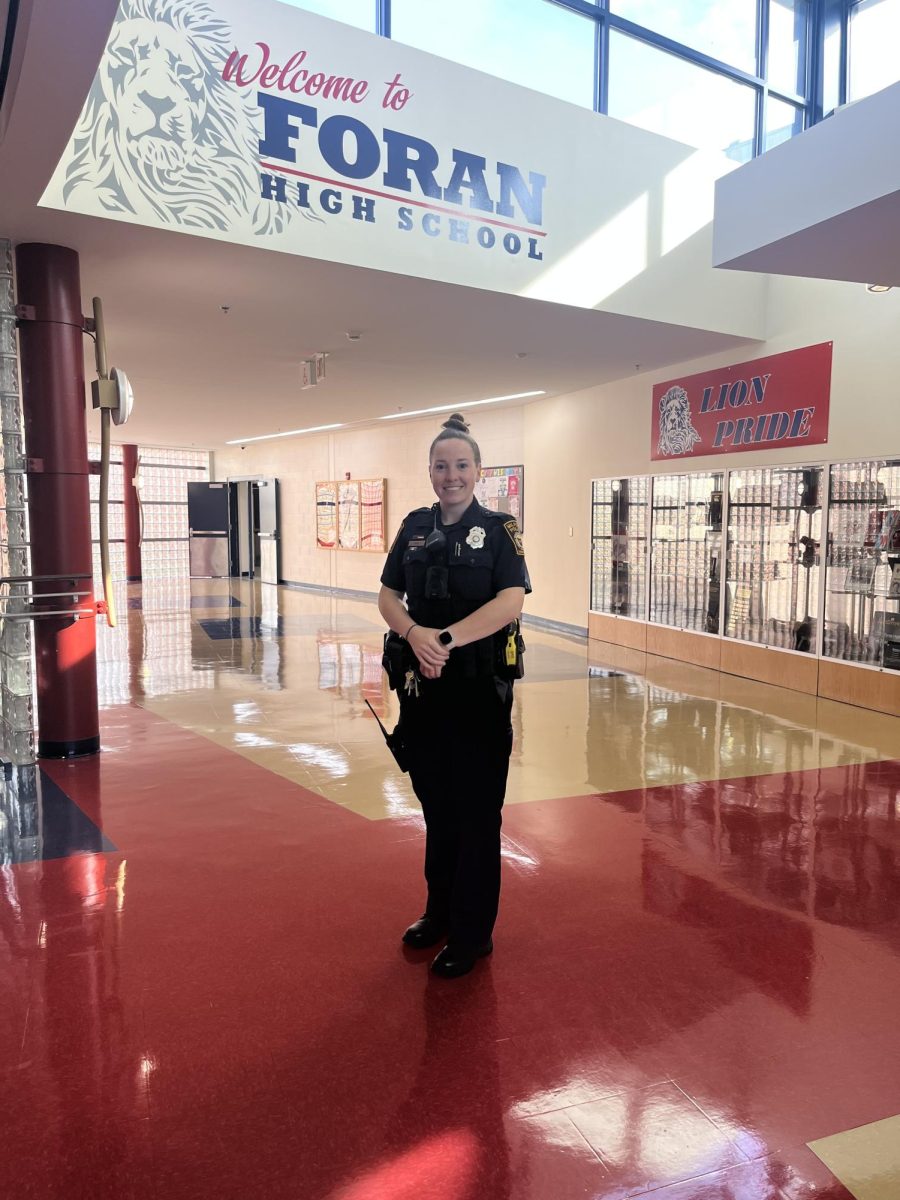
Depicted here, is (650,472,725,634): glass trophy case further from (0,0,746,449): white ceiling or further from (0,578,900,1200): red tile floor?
(0,578,900,1200): red tile floor

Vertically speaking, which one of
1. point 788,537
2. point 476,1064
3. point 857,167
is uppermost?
point 857,167

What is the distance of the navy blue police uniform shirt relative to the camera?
2438mm

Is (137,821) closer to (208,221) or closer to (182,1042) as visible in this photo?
(182,1042)

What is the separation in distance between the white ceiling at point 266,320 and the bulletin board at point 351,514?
8.70 feet

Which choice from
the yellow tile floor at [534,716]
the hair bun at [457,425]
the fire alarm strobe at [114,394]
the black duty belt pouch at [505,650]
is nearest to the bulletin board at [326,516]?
the yellow tile floor at [534,716]

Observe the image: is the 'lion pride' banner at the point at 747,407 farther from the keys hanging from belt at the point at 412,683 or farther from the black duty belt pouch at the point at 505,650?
the keys hanging from belt at the point at 412,683

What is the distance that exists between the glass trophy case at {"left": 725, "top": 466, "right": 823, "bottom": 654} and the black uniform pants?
16.5 ft

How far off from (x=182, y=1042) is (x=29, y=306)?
398cm

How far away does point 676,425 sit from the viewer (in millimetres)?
8227

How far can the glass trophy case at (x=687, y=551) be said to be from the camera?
7.83 meters

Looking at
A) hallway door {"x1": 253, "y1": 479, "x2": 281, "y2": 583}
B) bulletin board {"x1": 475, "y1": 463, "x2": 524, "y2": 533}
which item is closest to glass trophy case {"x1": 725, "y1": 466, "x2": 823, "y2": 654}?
bulletin board {"x1": 475, "y1": 463, "x2": 524, "y2": 533}

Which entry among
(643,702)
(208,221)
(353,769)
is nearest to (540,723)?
(643,702)

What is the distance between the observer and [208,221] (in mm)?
4594

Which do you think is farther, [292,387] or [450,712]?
[292,387]
